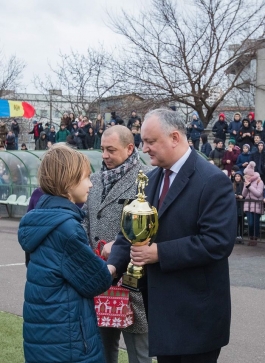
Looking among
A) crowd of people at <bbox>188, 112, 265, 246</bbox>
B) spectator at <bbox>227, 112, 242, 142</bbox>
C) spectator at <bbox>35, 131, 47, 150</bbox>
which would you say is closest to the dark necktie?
crowd of people at <bbox>188, 112, 265, 246</bbox>

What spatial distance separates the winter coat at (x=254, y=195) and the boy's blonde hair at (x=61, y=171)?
10.0m

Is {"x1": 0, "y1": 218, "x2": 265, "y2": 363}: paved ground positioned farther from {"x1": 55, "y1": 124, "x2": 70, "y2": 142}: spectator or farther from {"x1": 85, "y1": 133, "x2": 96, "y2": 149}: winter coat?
{"x1": 55, "y1": 124, "x2": 70, "y2": 142}: spectator

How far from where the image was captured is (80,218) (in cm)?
329

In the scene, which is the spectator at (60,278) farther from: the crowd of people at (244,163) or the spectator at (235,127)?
the spectator at (235,127)

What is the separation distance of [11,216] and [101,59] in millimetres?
13051

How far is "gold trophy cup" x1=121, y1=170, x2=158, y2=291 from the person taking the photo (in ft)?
10.7

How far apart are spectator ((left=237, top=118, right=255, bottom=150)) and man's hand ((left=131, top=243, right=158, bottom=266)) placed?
14.4m

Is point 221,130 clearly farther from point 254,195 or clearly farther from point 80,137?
point 254,195

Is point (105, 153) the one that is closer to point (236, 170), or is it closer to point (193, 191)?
point (193, 191)

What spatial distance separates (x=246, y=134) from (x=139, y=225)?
14.5m

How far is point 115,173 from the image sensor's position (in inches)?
169

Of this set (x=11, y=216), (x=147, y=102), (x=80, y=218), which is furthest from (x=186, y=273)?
(x=147, y=102)

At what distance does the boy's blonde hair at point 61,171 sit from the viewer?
10.6 feet

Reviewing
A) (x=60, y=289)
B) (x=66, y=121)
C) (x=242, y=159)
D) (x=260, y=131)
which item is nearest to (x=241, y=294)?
(x=60, y=289)
